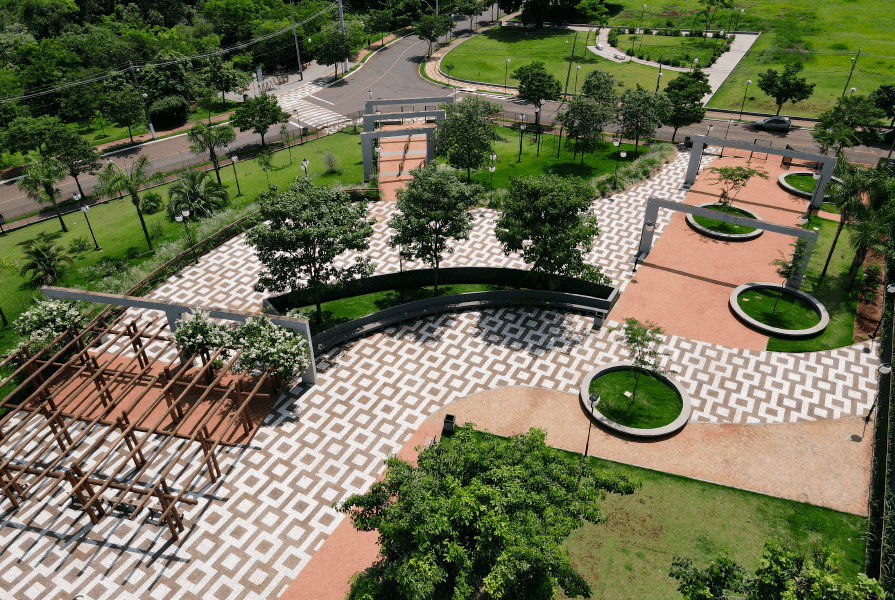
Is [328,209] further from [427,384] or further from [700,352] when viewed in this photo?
[700,352]

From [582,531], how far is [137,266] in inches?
1321

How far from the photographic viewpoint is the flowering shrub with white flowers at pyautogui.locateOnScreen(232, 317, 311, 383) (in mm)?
28375

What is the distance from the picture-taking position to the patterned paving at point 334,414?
73.8ft

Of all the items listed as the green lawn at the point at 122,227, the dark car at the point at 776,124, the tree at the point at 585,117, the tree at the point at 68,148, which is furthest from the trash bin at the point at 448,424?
the dark car at the point at 776,124

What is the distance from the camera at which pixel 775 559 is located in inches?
621

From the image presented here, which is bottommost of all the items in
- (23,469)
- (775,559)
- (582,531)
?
(582,531)

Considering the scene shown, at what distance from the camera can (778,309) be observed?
3578 cm

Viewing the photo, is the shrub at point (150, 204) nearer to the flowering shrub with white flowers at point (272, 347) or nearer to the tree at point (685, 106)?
the flowering shrub with white flowers at point (272, 347)

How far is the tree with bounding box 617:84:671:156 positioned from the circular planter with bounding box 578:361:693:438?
28730 mm

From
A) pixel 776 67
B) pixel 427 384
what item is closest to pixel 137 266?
pixel 427 384

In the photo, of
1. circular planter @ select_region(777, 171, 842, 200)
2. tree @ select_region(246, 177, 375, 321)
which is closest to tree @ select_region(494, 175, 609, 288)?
tree @ select_region(246, 177, 375, 321)

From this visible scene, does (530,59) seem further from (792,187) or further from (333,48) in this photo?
(792,187)

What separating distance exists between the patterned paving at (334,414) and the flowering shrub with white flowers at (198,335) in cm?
456

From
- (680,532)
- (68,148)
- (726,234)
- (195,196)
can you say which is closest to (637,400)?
(680,532)
